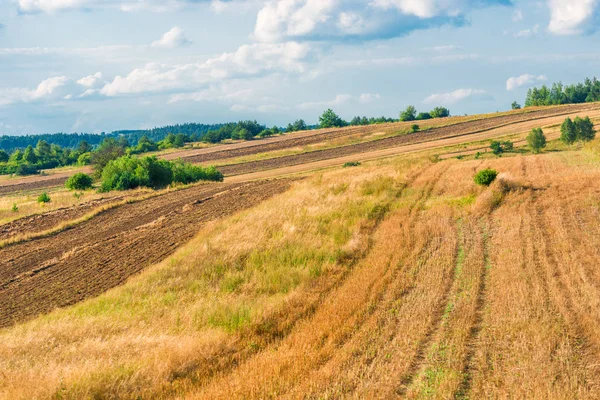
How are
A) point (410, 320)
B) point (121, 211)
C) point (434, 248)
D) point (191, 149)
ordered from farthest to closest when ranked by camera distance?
point (191, 149) → point (121, 211) → point (434, 248) → point (410, 320)

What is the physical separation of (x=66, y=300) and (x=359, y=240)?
1101cm

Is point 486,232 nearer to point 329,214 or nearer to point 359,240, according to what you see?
point 359,240

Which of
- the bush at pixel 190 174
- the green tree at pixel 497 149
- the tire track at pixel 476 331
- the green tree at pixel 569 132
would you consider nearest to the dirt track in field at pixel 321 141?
the bush at pixel 190 174

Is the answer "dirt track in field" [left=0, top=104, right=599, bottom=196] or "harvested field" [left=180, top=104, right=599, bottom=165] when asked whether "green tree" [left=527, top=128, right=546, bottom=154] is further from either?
"harvested field" [left=180, top=104, right=599, bottom=165]

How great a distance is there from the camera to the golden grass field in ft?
30.6

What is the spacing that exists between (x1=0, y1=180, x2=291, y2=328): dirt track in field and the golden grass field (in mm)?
1732

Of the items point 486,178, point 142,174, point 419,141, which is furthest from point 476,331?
point 419,141

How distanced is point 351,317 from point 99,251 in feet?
Answer: 54.5

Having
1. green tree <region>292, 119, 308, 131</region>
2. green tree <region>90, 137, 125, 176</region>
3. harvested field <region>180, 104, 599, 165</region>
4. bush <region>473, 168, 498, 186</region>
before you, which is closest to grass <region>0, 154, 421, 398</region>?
bush <region>473, 168, 498, 186</region>

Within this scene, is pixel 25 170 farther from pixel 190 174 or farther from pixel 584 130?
pixel 584 130

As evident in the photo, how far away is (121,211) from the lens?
36906 millimetres

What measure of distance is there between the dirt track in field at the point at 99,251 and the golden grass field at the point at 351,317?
1.73m

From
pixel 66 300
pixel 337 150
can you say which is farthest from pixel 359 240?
pixel 337 150

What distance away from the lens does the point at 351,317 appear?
12.4 meters
